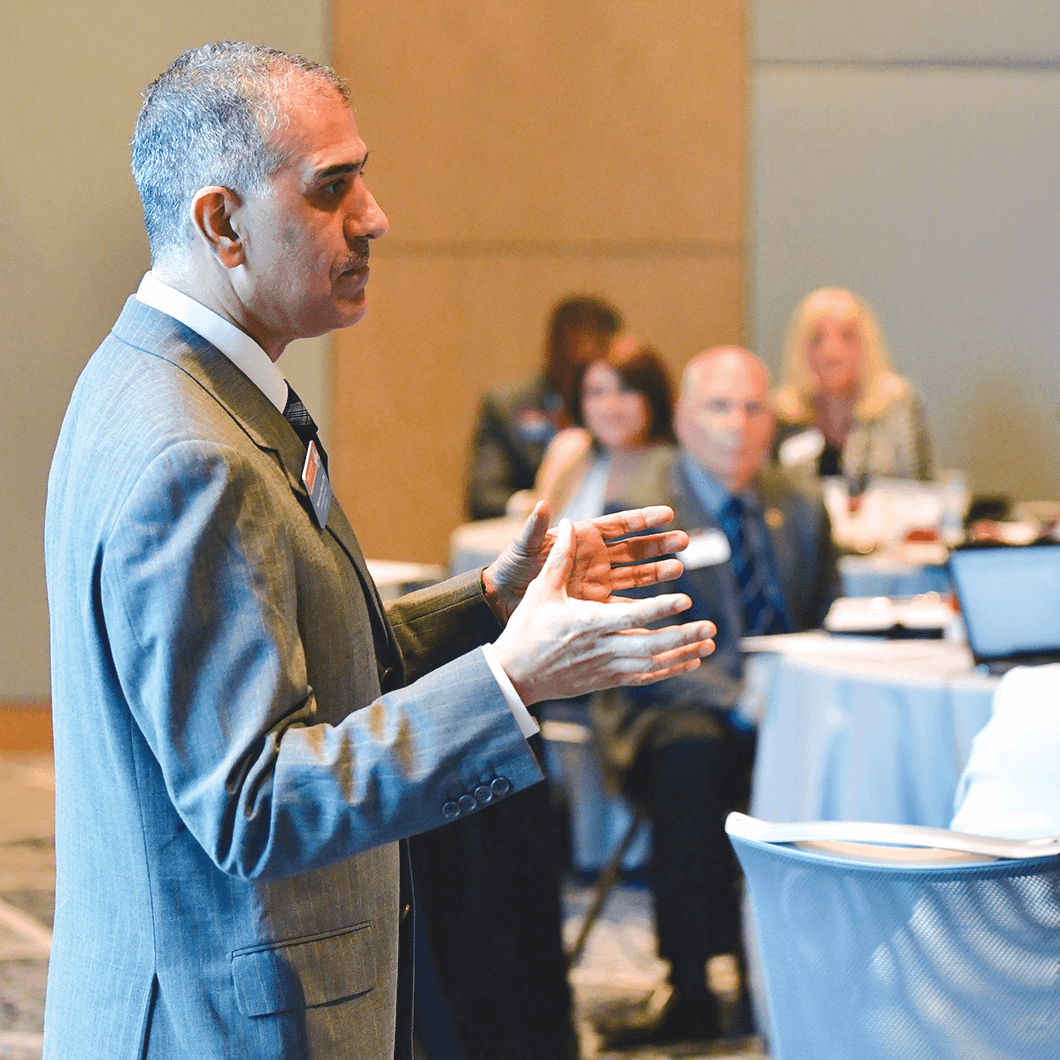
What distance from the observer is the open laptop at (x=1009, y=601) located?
9.31 feet

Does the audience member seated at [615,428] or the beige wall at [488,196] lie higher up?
the beige wall at [488,196]

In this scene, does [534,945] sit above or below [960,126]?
below

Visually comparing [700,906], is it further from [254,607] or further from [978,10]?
[978,10]

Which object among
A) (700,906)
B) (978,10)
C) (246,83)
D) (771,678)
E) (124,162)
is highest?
(978,10)

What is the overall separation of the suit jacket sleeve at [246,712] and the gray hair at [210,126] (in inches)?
9.3

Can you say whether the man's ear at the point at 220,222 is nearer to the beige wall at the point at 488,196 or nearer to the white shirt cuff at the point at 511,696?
the white shirt cuff at the point at 511,696

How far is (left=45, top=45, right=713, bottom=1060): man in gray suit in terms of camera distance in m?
0.99

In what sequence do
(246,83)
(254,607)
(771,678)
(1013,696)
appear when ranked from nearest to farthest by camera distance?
(254,607)
(246,83)
(1013,696)
(771,678)

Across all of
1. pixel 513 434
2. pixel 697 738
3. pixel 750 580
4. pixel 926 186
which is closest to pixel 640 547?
pixel 697 738

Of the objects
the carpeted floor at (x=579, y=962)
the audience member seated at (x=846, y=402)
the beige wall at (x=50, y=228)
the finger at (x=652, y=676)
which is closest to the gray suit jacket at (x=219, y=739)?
the finger at (x=652, y=676)

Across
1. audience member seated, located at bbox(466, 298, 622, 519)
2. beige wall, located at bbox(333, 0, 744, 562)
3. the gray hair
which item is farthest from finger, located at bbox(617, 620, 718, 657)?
beige wall, located at bbox(333, 0, 744, 562)

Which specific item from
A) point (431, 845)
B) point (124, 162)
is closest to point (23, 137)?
point (124, 162)

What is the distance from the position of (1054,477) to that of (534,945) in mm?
5252

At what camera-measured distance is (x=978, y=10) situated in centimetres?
673
